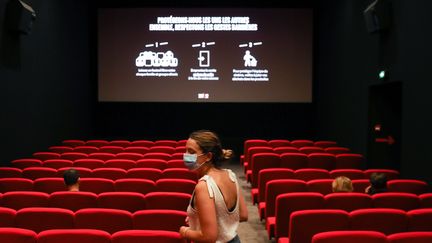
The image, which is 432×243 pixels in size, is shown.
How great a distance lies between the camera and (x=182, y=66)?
499 inches

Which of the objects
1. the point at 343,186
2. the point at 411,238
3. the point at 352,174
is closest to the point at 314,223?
the point at 411,238

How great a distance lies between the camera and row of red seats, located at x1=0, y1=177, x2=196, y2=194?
17.2 ft

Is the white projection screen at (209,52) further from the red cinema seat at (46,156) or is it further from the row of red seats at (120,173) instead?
the row of red seats at (120,173)

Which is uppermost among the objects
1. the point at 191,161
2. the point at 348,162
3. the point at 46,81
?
the point at 46,81

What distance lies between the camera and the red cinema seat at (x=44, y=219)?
3516 mm

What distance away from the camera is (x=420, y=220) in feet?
11.7

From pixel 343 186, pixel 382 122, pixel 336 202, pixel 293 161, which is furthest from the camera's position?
pixel 382 122

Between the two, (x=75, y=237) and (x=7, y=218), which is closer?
(x=75, y=237)

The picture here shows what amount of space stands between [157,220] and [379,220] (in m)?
1.54

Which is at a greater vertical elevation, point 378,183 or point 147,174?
point 378,183

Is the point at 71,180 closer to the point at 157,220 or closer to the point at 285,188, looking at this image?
the point at 157,220

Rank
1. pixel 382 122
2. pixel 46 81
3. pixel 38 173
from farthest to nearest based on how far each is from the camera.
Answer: pixel 46 81 < pixel 382 122 < pixel 38 173

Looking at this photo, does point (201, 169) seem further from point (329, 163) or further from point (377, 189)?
point (329, 163)

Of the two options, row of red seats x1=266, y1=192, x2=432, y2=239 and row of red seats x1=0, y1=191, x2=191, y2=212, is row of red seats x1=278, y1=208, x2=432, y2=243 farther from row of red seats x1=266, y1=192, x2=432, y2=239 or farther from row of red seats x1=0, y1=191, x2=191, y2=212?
row of red seats x1=0, y1=191, x2=191, y2=212
